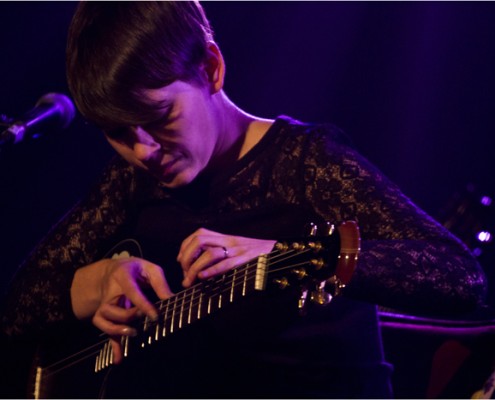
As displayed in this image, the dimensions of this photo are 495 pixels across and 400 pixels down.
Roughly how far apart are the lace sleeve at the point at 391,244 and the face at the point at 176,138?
330 millimetres

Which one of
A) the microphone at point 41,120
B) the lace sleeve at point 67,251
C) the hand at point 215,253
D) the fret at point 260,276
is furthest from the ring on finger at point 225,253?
the microphone at point 41,120

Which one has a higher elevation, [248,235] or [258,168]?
[258,168]

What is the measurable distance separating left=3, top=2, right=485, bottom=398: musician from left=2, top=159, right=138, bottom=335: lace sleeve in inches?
7.1

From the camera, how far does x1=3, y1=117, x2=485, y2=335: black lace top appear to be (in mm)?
1502

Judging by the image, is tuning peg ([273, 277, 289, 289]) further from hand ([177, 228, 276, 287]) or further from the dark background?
the dark background

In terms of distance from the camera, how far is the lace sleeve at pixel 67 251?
7.43 ft

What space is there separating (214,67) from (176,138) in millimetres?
268

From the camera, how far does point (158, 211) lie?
86.2 inches

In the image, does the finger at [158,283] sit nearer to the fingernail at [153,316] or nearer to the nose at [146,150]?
the fingernail at [153,316]

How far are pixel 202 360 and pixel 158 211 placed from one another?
22.3 inches

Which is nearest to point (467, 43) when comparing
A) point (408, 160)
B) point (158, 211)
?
point (408, 160)

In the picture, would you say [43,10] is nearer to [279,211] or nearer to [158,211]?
[158,211]

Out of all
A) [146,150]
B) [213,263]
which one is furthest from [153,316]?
[146,150]

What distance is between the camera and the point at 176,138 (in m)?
1.80
